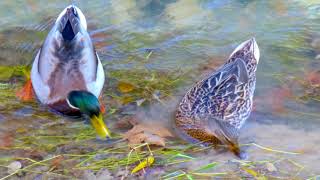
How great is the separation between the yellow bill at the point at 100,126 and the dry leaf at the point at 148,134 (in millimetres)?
165

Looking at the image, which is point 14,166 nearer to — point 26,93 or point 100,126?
point 100,126

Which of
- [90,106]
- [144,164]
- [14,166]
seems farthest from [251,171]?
[14,166]

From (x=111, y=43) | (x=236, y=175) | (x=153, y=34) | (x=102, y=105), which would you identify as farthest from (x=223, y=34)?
(x=236, y=175)

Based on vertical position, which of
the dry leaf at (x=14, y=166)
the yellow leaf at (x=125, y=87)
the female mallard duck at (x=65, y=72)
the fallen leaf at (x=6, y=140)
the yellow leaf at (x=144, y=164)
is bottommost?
the yellow leaf at (x=144, y=164)

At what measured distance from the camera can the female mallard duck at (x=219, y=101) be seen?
5395 millimetres

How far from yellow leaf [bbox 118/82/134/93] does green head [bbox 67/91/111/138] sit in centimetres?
50

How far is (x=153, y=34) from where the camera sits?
22.4ft

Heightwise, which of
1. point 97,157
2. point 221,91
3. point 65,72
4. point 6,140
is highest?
point 65,72

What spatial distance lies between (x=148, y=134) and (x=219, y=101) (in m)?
0.68

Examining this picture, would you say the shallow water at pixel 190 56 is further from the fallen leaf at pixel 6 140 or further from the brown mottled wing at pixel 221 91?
the brown mottled wing at pixel 221 91

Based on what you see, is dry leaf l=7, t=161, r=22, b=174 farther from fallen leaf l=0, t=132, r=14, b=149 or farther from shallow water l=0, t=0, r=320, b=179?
fallen leaf l=0, t=132, r=14, b=149

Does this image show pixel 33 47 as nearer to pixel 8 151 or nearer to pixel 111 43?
pixel 111 43

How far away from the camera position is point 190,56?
646 centimetres

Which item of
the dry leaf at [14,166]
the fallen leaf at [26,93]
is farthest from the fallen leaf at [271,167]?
the fallen leaf at [26,93]
